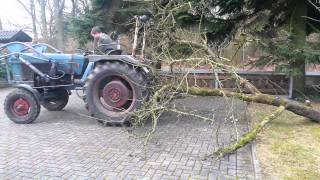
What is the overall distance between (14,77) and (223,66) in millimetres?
4705

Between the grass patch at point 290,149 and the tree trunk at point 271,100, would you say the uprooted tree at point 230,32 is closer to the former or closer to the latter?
the tree trunk at point 271,100

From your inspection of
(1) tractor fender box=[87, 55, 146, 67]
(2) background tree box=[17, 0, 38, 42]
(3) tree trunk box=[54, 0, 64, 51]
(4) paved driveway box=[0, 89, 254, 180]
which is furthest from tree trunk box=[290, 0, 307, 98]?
(2) background tree box=[17, 0, 38, 42]

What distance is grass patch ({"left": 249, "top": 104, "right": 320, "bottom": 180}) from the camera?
4.79 m

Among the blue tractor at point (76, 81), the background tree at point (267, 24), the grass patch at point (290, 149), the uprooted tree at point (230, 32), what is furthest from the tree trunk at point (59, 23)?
the grass patch at point (290, 149)

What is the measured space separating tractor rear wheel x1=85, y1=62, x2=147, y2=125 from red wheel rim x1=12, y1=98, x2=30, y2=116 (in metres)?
1.30

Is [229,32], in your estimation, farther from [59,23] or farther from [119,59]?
[59,23]

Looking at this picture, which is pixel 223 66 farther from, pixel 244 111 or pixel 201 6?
pixel 201 6

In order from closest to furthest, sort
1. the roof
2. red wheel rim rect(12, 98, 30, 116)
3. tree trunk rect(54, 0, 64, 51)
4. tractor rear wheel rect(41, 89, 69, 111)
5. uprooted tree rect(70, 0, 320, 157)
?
uprooted tree rect(70, 0, 320, 157) < red wheel rim rect(12, 98, 30, 116) < tractor rear wheel rect(41, 89, 69, 111) < the roof < tree trunk rect(54, 0, 64, 51)

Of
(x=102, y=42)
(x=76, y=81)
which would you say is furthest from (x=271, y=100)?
(x=76, y=81)

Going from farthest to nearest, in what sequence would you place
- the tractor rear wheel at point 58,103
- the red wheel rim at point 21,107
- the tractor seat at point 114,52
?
the tractor rear wheel at point 58,103, the tractor seat at point 114,52, the red wheel rim at point 21,107

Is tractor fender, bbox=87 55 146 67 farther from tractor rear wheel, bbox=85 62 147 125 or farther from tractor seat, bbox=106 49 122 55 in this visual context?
tractor seat, bbox=106 49 122 55

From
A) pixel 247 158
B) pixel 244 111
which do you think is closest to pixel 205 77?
pixel 244 111

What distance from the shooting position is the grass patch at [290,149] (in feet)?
15.7

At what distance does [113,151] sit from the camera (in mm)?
5754
